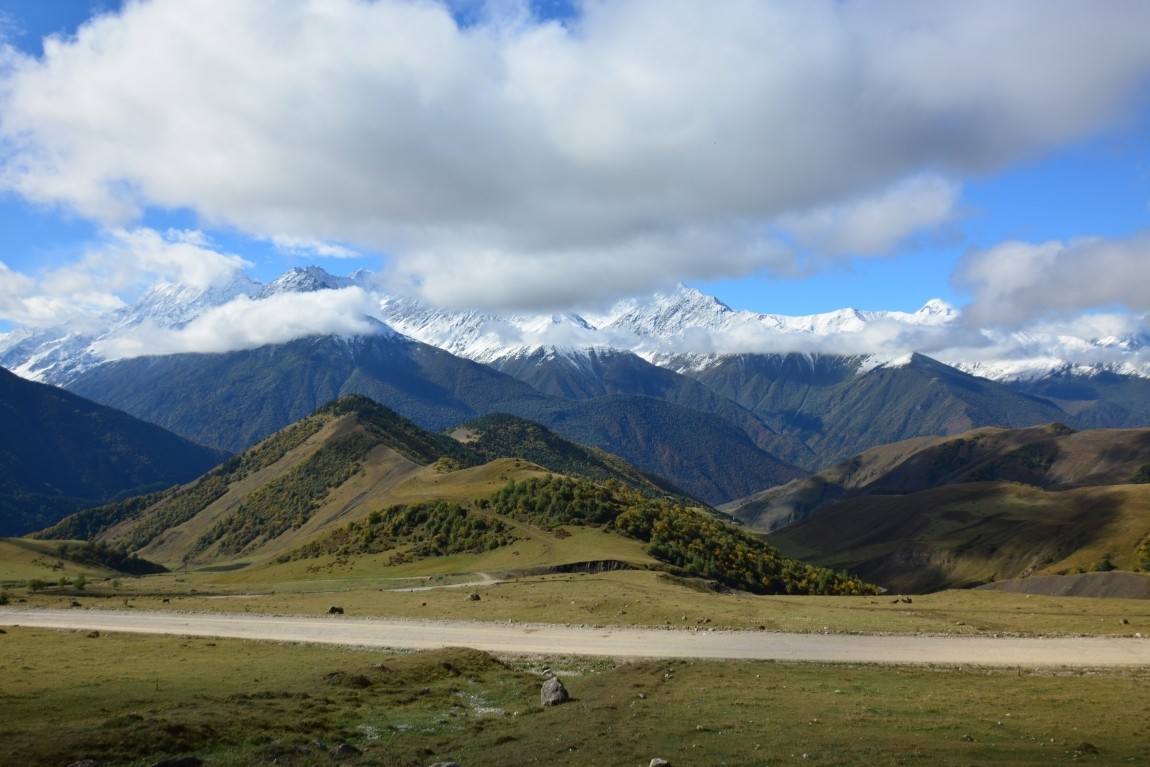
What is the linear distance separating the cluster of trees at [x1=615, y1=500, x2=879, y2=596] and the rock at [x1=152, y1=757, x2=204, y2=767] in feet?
222

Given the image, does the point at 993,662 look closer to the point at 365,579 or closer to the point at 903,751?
the point at 903,751

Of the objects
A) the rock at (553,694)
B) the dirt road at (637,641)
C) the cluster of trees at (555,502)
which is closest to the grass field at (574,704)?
the rock at (553,694)

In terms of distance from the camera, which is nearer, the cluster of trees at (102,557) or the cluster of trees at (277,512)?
the cluster of trees at (102,557)

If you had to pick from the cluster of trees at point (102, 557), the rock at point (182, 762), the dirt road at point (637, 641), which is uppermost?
the rock at point (182, 762)

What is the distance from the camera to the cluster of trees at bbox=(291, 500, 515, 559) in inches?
3912

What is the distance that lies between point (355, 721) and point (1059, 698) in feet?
83.2

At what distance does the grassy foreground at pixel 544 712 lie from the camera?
2245cm

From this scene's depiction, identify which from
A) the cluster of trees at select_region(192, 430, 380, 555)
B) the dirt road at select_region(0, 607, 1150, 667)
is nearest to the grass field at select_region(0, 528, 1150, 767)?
the dirt road at select_region(0, 607, 1150, 667)

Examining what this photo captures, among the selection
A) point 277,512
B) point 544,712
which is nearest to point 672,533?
point 544,712

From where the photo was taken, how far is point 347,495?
177 metres

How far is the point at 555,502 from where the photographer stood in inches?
4161

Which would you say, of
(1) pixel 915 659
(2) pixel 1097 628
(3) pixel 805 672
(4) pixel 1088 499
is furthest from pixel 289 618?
(4) pixel 1088 499

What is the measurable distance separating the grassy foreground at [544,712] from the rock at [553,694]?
19.4 inches

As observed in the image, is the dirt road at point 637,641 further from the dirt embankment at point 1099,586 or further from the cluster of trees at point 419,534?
the cluster of trees at point 419,534
